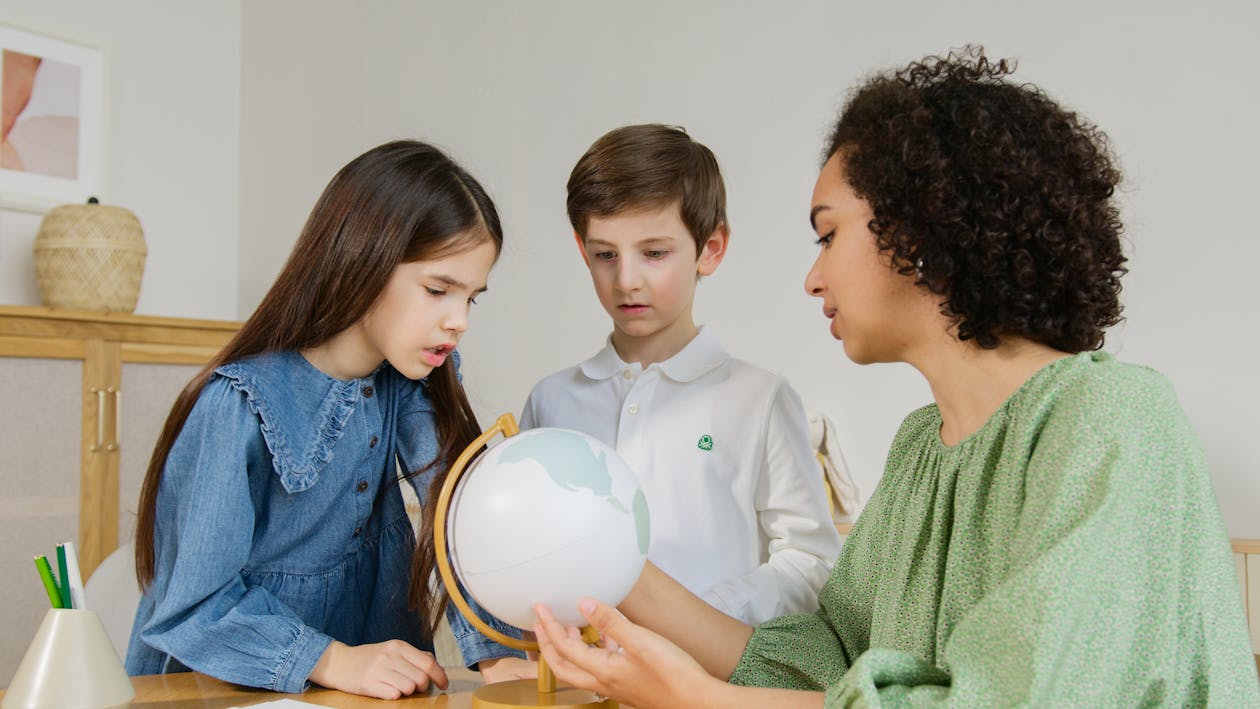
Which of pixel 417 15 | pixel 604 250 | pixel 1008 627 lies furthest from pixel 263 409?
pixel 417 15

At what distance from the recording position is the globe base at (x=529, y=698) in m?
1.14

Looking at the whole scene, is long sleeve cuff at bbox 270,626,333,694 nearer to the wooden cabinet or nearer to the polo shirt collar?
the polo shirt collar

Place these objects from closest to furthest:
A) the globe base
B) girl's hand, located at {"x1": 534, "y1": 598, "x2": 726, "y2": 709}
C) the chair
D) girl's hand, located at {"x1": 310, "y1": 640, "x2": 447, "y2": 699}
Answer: girl's hand, located at {"x1": 534, "y1": 598, "x2": 726, "y2": 709}, the globe base, girl's hand, located at {"x1": 310, "y1": 640, "x2": 447, "y2": 699}, the chair

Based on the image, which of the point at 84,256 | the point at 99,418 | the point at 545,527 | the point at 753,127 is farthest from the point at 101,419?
the point at 545,527

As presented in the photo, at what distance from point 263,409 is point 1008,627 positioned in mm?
963

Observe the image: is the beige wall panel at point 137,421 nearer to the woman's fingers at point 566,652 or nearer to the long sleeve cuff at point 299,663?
the long sleeve cuff at point 299,663

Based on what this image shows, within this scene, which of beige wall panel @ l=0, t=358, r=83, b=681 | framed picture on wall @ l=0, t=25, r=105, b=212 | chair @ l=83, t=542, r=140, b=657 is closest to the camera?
chair @ l=83, t=542, r=140, b=657

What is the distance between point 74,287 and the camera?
354cm

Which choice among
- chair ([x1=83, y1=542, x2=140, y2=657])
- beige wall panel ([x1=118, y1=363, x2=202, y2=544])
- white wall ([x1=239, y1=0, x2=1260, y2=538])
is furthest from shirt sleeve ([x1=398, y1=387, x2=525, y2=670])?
beige wall panel ([x1=118, y1=363, x2=202, y2=544])

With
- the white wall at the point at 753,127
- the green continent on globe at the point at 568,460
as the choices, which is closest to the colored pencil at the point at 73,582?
the green continent on globe at the point at 568,460

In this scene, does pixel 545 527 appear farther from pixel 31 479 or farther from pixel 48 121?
pixel 48 121

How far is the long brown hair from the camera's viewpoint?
4.82 feet

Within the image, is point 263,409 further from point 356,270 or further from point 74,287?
point 74,287

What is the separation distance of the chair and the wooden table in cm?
61
